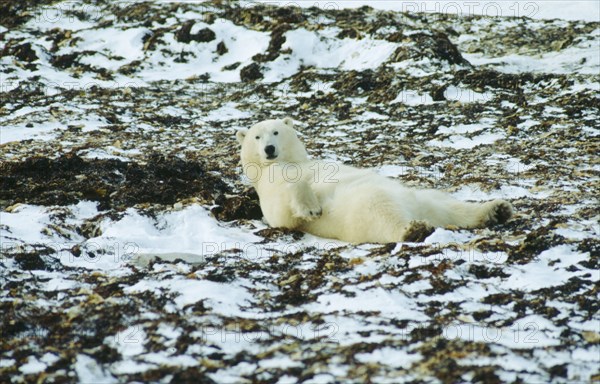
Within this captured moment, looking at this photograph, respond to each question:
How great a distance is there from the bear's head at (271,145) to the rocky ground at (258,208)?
0.47 metres

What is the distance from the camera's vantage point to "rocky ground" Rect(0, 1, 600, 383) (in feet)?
10.4

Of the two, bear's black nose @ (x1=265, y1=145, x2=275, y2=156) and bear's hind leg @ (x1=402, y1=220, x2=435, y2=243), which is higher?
bear's black nose @ (x1=265, y1=145, x2=275, y2=156)

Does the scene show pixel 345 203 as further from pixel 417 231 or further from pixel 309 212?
pixel 417 231

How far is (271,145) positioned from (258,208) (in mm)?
621

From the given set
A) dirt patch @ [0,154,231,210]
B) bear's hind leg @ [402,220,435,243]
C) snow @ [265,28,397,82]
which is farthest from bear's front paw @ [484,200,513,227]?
snow @ [265,28,397,82]

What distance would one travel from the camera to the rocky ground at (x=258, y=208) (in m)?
3.16

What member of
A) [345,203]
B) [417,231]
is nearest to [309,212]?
[345,203]

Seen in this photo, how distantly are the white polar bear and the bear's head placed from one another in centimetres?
1

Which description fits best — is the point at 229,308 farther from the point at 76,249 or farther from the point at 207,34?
the point at 207,34

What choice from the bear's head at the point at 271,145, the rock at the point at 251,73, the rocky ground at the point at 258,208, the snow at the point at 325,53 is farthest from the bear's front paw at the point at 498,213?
the rock at the point at 251,73

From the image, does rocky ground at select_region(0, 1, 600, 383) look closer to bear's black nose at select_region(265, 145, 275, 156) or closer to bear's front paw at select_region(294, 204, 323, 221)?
bear's front paw at select_region(294, 204, 323, 221)

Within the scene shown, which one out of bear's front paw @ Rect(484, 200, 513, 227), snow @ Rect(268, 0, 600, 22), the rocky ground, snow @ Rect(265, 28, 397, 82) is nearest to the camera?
the rocky ground

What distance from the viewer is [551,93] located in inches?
380

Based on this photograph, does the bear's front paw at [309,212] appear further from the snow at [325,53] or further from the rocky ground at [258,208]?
the snow at [325,53]
